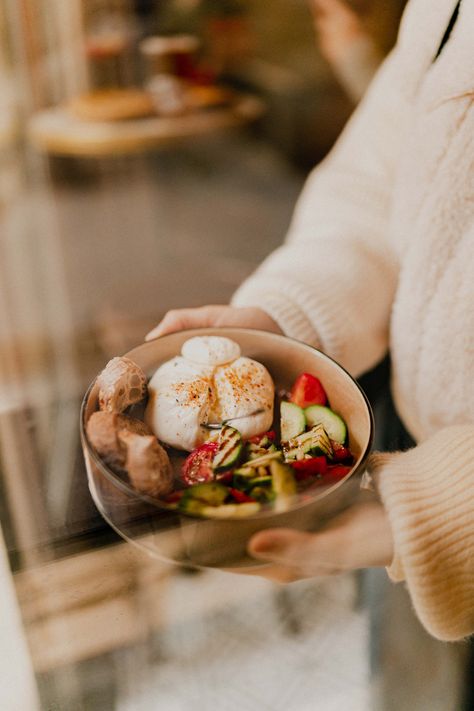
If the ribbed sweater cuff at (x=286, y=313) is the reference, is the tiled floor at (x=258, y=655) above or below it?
below

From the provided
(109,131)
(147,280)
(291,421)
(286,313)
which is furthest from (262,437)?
(109,131)

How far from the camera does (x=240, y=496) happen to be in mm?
264

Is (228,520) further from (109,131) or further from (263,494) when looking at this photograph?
(109,131)

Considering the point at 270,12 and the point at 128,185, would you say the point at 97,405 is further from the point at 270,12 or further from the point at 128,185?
A: the point at 270,12

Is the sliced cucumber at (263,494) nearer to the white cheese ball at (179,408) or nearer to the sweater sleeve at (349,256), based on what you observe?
the white cheese ball at (179,408)

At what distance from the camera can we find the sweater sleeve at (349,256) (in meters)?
0.43

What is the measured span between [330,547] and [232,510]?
60 mm

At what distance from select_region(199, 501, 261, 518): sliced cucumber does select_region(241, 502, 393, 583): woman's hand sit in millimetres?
12

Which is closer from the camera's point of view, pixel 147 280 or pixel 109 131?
pixel 147 280

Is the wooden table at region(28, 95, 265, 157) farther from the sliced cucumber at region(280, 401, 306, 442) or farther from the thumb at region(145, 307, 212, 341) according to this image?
the sliced cucumber at region(280, 401, 306, 442)

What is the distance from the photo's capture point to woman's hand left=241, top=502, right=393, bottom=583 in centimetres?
27

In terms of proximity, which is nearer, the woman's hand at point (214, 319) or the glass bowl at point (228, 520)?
the glass bowl at point (228, 520)

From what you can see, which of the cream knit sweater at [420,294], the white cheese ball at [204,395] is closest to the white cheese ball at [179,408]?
the white cheese ball at [204,395]

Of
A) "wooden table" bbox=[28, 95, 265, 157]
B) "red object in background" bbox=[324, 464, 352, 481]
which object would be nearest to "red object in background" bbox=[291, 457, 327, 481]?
"red object in background" bbox=[324, 464, 352, 481]
